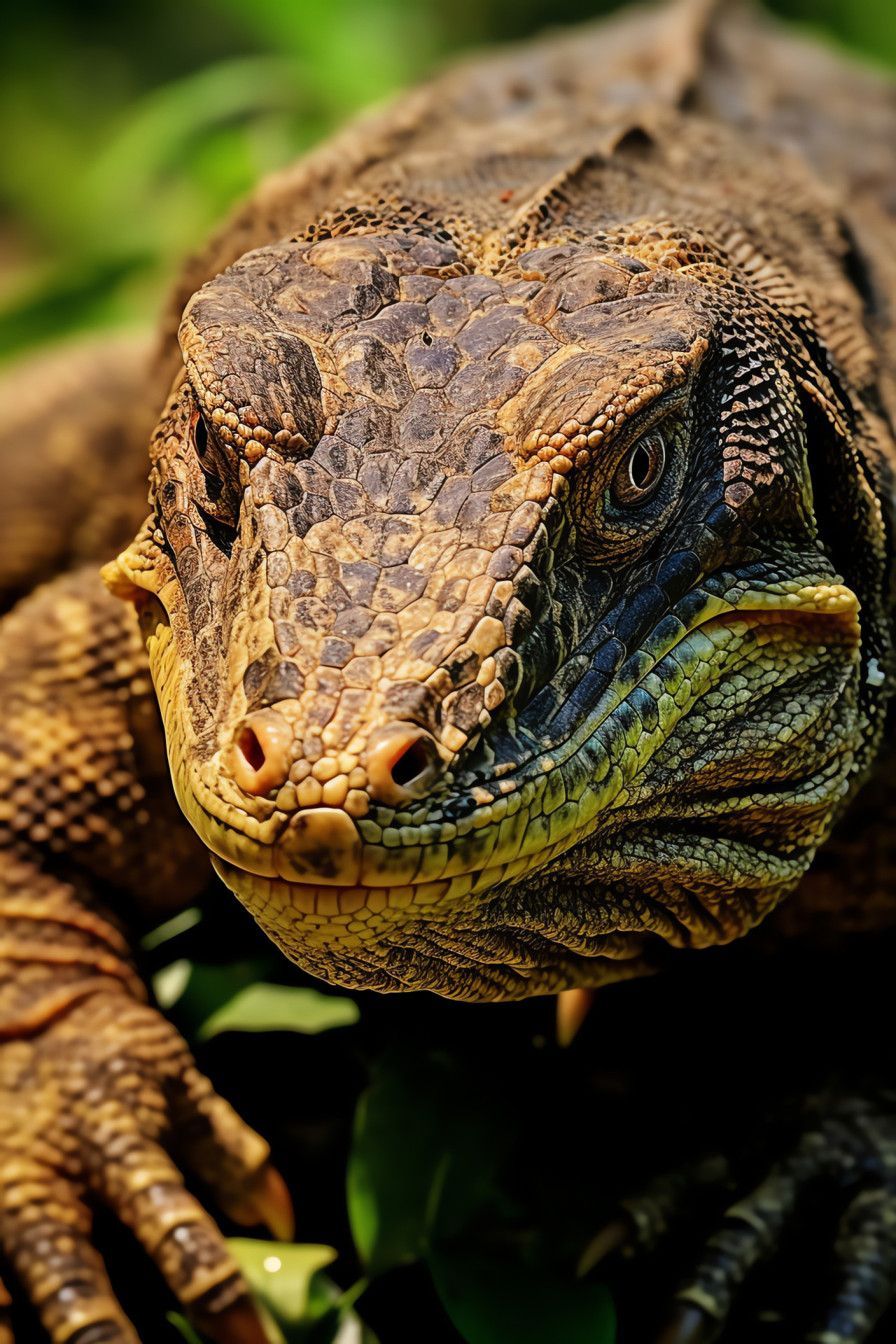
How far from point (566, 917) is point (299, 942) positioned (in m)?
0.67

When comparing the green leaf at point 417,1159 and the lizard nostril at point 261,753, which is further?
the green leaf at point 417,1159

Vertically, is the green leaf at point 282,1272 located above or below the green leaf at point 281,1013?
below

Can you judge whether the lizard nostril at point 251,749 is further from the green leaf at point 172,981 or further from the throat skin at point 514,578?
the green leaf at point 172,981

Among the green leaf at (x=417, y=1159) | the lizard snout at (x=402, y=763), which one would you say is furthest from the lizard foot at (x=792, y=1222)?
the lizard snout at (x=402, y=763)

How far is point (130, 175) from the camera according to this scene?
8219 millimetres

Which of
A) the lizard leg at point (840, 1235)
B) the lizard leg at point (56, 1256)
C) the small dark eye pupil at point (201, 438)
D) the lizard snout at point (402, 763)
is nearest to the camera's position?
the lizard snout at point (402, 763)

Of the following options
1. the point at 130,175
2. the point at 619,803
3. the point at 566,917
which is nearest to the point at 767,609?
the point at 619,803

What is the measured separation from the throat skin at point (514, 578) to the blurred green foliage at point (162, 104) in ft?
11.0

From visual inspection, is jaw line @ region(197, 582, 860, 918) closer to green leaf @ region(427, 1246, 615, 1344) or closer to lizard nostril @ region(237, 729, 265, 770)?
lizard nostril @ region(237, 729, 265, 770)

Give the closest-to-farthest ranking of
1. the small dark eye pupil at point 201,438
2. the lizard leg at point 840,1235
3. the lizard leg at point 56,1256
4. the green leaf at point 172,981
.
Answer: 1. the small dark eye pupil at point 201,438
2. the lizard leg at point 56,1256
3. the lizard leg at point 840,1235
4. the green leaf at point 172,981

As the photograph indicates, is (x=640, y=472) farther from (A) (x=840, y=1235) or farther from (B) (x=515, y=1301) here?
(A) (x=840, y=1235)

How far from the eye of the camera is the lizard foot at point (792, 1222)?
12.2 feet

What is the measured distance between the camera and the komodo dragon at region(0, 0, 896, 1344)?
2.64m

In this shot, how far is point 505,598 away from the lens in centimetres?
272
